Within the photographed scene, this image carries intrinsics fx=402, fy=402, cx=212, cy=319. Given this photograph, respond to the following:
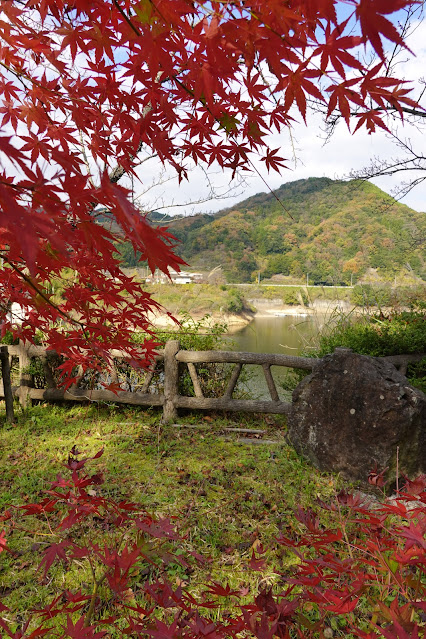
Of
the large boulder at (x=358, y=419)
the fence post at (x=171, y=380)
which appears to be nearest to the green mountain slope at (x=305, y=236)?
the fence post at (x=171, y=380)

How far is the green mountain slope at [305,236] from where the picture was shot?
33731 millimetres

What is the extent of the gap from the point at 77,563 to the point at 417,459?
2.48 meters

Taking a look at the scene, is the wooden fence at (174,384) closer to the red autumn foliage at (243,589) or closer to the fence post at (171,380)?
the fence post at (171,380)

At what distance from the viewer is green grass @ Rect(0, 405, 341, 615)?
2.24 meters

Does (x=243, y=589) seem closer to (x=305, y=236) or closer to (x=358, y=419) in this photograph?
(x=358, y=419)

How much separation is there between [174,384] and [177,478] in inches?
59.4

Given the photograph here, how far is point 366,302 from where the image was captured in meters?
6.68

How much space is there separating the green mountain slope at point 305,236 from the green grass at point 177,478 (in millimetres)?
26016

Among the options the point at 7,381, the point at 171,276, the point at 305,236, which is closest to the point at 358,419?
the point at 171,276

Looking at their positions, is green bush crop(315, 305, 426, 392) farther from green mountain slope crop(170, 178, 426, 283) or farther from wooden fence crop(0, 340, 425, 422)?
green mountain slope crop(170, 178, 426, 283)

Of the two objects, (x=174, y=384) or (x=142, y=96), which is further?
(x=174, y=384)

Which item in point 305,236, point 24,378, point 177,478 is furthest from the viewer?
point 305,236

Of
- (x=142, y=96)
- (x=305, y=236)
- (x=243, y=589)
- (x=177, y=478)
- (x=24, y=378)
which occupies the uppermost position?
(x=305, y=236)

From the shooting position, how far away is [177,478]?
328 cm
